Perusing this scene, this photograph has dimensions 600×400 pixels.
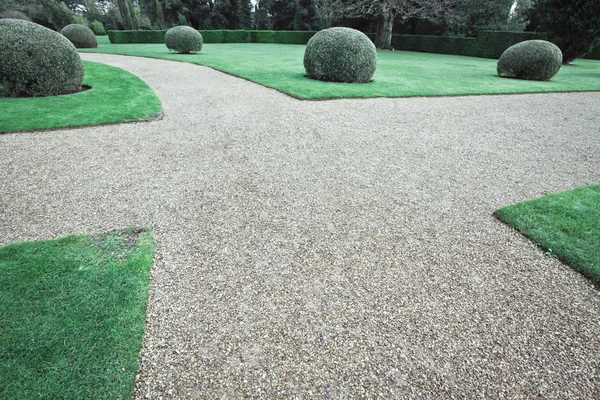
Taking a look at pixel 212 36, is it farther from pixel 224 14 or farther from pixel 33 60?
pixel 33 60

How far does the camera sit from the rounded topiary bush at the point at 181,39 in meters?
18.6

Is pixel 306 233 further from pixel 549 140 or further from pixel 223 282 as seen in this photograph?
pixel 549 140

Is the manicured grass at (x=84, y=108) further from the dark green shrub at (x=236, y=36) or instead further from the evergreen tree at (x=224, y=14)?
the evergreen tree at (x=224, y=14)

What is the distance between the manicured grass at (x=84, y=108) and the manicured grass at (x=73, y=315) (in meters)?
4.34

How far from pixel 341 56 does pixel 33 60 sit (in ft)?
26.3

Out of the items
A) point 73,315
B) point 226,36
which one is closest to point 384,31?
point 226,36

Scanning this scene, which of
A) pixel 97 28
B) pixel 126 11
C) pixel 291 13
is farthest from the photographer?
pixel 291 13

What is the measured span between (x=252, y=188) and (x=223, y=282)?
1698mm

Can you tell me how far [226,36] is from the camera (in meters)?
34.3

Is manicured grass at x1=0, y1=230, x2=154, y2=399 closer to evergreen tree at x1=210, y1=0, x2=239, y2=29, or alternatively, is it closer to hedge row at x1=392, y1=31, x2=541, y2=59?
hedge row at x1=392, y1=31, x2=541, y2=59

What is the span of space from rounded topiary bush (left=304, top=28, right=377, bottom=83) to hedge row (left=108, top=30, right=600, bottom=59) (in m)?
19.2

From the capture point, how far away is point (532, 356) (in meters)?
2.01

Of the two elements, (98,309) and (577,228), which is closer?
(98,309)

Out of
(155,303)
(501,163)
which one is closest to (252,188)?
(155,303)
